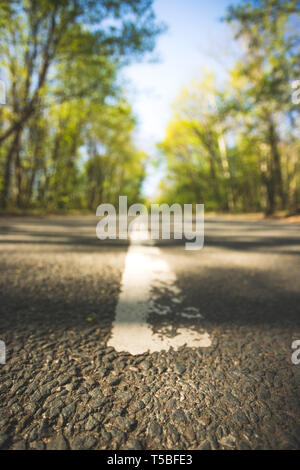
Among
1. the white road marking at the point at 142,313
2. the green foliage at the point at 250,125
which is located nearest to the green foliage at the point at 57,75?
the green foliage at the point at 250,125

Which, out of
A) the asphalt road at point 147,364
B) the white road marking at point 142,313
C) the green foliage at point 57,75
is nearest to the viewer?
the asphalt road at point 147,364

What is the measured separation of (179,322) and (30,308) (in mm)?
942

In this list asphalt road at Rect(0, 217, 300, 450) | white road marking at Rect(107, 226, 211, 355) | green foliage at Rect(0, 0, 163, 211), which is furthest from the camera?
green foliage at Rect(0, 0, 163, 211)

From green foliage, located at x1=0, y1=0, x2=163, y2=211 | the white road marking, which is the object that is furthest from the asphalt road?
green foliage, located at x1=0, y1=0, x2=163, y2=211

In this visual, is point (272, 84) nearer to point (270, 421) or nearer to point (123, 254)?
point (123, 254)

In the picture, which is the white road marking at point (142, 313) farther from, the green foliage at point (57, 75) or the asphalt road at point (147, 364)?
the green foliage at point (57, 75)

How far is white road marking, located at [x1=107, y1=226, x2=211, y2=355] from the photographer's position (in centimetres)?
123

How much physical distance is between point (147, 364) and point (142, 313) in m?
0.52

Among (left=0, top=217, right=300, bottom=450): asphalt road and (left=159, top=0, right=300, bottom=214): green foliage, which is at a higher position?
(left=159, top=0, right=300, bottom=214): green foliage

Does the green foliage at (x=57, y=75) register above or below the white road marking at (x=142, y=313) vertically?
above

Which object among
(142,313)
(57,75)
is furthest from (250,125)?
(142,313)

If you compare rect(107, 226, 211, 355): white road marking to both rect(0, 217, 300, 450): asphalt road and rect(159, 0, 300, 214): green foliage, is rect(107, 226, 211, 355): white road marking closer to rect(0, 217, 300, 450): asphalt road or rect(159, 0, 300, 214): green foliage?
rect(0, 217, 300, 450): asphalt road

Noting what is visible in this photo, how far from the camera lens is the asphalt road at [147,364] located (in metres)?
0.75
